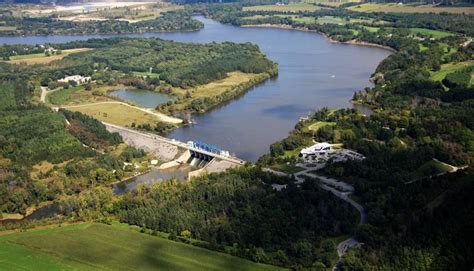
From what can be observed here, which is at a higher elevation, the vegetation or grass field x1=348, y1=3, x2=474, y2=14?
grass field x1=348, y1=3, x2=474, y2=14

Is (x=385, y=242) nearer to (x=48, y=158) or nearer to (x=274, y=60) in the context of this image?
(x=48, y=158)

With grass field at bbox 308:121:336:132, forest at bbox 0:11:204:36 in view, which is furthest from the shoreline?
grass field at bbox 308:121:336:132

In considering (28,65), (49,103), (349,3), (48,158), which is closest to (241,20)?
(349,3)

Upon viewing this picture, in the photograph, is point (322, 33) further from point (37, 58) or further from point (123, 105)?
point (123, 105)

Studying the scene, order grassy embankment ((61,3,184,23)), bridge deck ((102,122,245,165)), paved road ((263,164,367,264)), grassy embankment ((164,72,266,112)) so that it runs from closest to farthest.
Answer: paved road ((263,164,367,264)) → bridge deck ((102,122,245,165)) → grassy embankment ((164,72,266,112)) → grassy embankment ((61,3,184,23))

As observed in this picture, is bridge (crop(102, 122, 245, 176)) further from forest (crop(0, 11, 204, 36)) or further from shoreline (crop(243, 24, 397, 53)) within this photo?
forest (crop(0, 11, 204, 36))

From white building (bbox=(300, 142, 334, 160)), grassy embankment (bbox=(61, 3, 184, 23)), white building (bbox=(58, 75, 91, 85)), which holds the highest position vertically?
grassy embankment (bbox=(61, 3, 184, 23))

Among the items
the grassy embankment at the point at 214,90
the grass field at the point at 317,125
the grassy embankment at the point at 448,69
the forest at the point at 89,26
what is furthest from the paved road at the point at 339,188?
the forest at the point at 89,26
